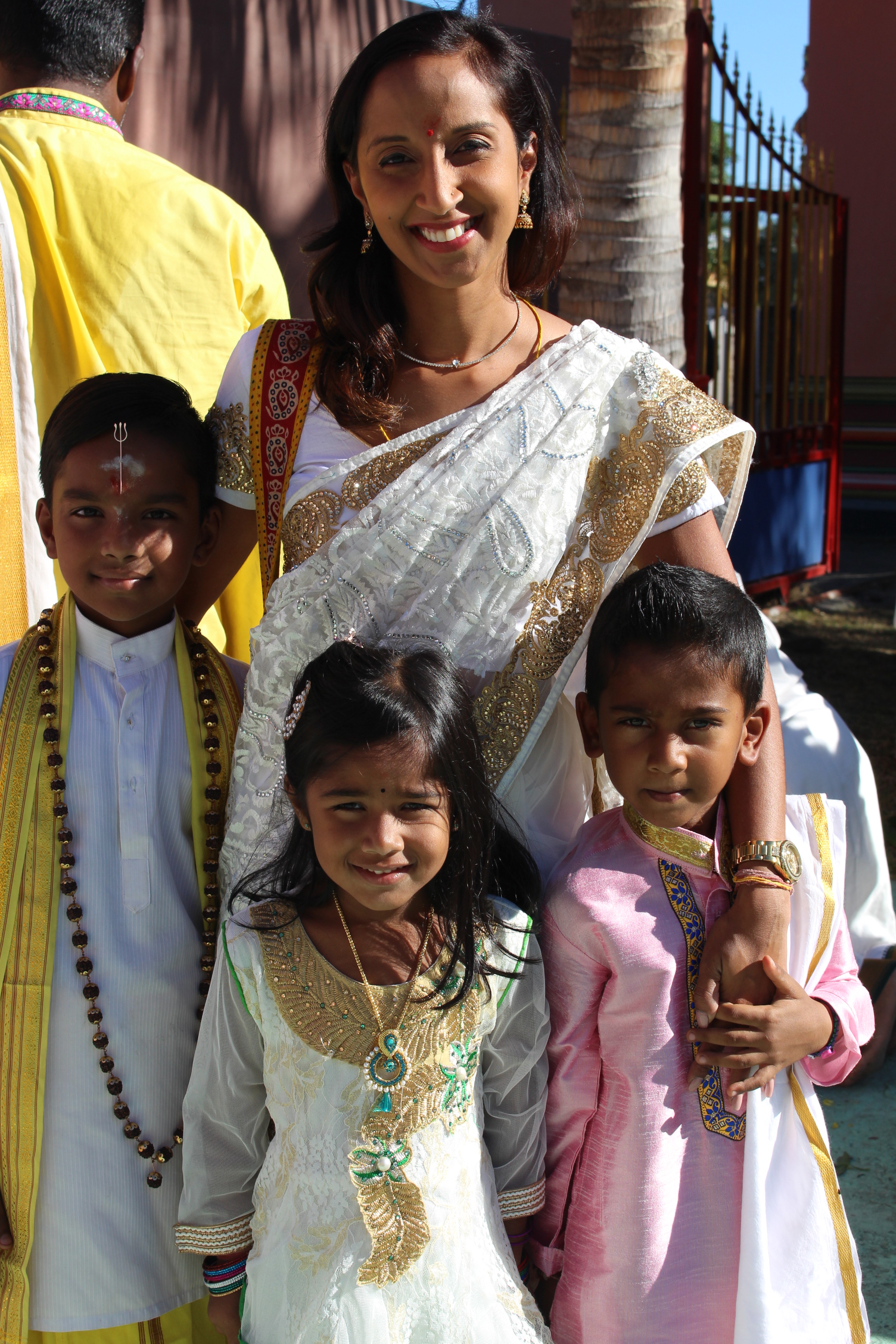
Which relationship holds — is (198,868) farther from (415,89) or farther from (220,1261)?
(415,89)

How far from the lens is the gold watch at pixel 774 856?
1681 millimetres

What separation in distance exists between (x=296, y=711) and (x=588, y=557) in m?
0.50

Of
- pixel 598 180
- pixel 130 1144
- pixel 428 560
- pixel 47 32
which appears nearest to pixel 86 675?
pixel 428 560

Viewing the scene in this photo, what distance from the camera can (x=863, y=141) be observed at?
37.1ft

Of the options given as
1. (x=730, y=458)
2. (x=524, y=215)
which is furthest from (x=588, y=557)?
(x=524, y=215)

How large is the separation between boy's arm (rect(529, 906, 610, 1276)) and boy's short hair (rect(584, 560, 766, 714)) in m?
0.35

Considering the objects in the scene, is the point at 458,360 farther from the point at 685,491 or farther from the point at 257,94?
the point at 257,94

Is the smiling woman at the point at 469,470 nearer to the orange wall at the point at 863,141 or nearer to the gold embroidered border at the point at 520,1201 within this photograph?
the gold embroidered border at the point at 520,1201

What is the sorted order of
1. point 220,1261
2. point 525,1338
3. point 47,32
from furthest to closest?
point 47,32 < point 220,1261 < point 525,1338

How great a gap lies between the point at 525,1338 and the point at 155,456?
4.30ft

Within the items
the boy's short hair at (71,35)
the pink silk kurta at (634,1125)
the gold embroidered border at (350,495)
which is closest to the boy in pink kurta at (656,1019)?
the pink silk kurta at (634,1125)

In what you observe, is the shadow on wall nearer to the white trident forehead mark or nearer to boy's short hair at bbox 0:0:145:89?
boy's short hair at bbox 0:0:145:89

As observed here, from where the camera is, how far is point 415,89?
5.82 ft

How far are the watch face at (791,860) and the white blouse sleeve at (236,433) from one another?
0.96 metres
